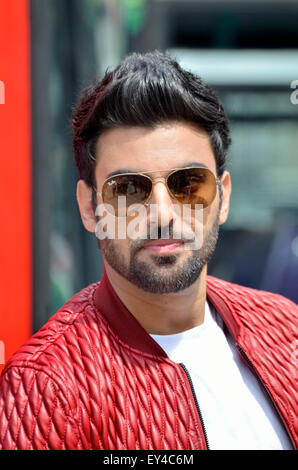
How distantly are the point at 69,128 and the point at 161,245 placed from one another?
554 millimetres

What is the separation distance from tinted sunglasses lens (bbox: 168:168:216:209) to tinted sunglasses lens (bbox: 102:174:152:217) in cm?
7

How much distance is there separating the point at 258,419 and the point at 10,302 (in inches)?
41.1

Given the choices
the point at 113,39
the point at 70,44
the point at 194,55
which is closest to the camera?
the point at 70,44

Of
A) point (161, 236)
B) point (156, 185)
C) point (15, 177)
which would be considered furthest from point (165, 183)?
point (15, 177)

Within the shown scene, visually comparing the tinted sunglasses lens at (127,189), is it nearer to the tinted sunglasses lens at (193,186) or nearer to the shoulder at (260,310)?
the tinted sunglasses lens at (193,186)

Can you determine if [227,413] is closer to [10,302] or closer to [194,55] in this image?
[10,302]

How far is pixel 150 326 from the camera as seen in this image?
1.50m

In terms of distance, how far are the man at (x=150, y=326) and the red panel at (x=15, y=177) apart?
536 mm

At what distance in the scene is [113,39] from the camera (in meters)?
6.73

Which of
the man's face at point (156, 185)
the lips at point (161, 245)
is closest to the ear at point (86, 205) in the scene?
the man's face at point (156, 185)

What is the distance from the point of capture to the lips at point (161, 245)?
1406 millimetres

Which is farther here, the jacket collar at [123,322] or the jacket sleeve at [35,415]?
the jacket collar at [123,322]

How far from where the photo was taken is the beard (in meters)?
1.41

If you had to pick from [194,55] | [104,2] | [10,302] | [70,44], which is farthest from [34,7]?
[194,55]
